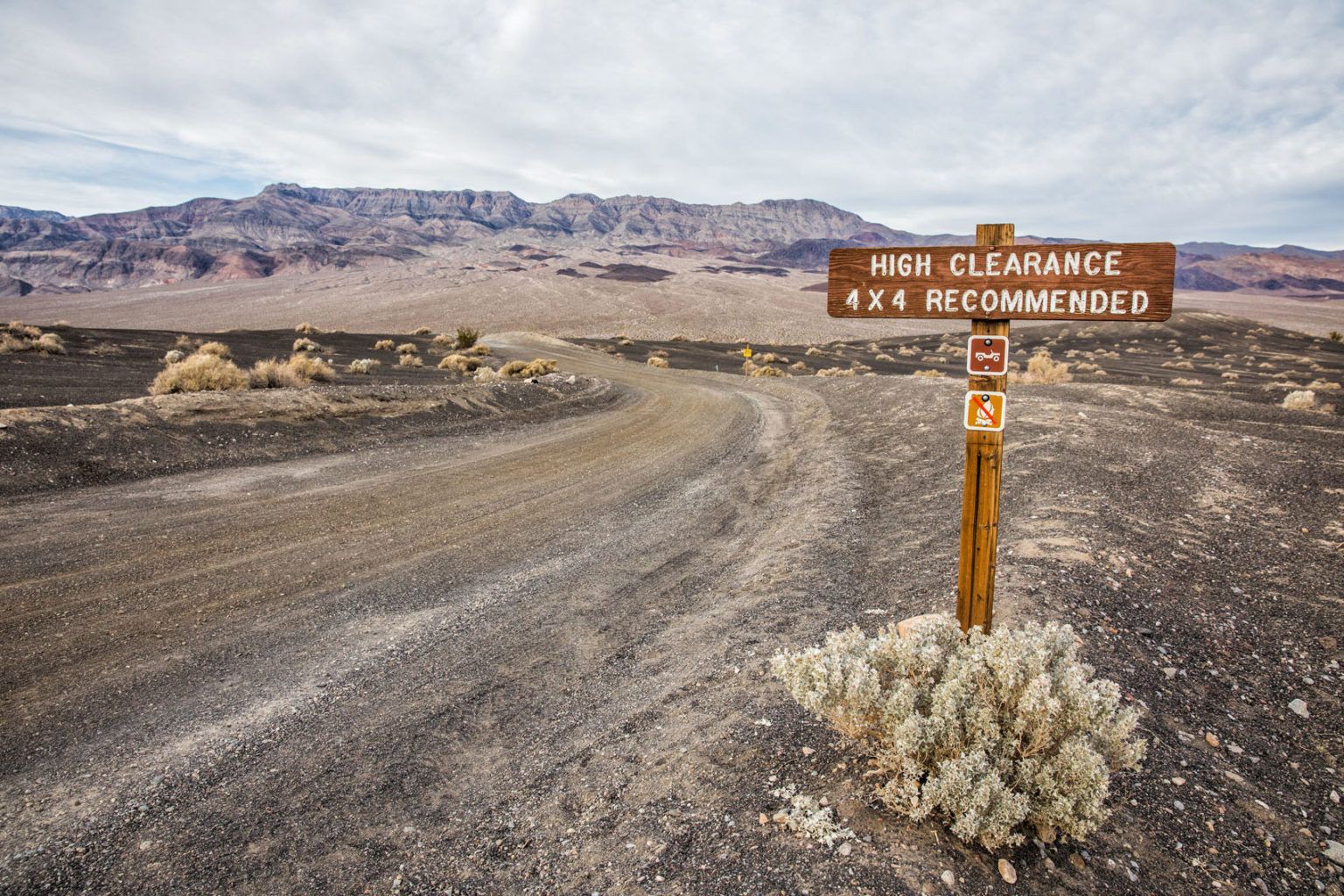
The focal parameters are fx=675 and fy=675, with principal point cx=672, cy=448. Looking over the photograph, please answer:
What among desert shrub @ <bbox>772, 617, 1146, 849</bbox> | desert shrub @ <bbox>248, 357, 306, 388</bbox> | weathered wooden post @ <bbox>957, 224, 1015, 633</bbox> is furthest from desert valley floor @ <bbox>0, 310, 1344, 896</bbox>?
desert shrub @ <bbox>248, 357, 306, 388</bbox>

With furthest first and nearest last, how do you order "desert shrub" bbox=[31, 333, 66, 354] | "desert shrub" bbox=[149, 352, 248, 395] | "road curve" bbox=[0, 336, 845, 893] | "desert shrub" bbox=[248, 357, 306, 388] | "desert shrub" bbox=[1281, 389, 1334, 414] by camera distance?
"desert shrub" bbox=[31, 333, 66, 354], "desert shrub" bbox=[1281, 389, 1334, 414], "desert shrub" bbox=[248, 357, 306, 388], "desert shrub" bbox=[149, 352, 248, 395], "road curve" bbox=[0, 336, 845, 893]

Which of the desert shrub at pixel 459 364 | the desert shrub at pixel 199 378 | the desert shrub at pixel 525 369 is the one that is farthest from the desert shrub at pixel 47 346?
the desert shrub at pixel 525 369

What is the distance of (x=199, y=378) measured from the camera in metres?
15.5

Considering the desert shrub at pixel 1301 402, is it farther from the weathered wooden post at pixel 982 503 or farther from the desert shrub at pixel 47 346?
the desert shrub at pixel 47 346

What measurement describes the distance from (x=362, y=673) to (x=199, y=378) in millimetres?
13635

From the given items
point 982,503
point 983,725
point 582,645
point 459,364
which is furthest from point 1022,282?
point 459,364

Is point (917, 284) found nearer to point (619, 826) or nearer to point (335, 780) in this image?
point (619, 826)

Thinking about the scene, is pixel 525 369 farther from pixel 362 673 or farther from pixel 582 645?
pixel 362 673

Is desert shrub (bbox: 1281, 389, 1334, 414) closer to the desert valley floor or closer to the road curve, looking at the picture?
the desert valley floor

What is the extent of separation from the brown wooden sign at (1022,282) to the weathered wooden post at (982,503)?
4.1 inches

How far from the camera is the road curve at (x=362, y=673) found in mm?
3516

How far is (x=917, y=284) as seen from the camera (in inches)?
161

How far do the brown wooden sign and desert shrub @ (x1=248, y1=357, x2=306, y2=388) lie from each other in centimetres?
1729

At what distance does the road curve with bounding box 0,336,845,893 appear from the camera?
3516mm
